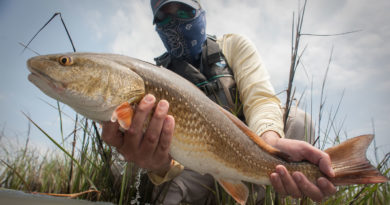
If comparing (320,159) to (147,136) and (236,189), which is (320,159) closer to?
(236,189)

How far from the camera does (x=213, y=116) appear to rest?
1826 millimetres

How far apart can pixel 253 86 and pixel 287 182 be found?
1444 millimetres

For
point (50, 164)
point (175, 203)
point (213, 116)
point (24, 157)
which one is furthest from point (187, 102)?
point (24, 157)

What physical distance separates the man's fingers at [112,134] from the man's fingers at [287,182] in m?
1.39

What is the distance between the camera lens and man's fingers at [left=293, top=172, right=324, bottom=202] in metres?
1.83

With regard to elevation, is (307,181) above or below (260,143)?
below

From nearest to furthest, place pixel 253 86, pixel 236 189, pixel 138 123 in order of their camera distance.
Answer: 1. pixel 138 123
2. pixel 236 189
3. pixel 253 86

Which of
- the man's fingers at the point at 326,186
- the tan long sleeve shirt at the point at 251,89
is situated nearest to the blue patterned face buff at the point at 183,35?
the tan long sleeve shirt at the point at 251,89

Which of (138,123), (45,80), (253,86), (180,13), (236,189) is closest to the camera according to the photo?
(45,80)

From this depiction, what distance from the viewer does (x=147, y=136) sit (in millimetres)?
1857

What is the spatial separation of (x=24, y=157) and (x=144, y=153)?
3.46 m

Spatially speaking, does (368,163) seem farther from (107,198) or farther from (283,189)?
(107,198)

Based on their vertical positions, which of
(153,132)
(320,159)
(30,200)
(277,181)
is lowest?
(30,200)

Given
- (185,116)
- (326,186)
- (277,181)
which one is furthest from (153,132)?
(326,186)
